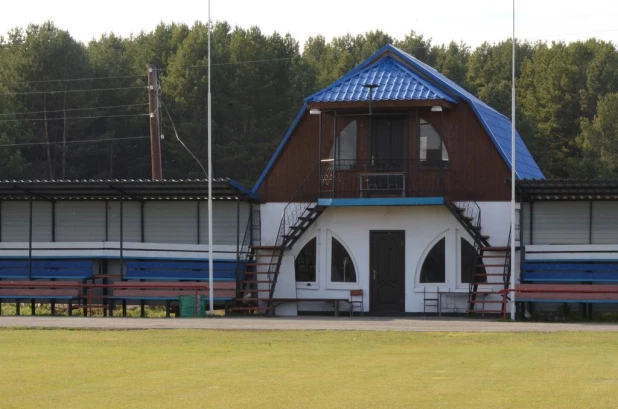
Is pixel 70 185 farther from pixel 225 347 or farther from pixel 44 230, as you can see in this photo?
pixel 225 347

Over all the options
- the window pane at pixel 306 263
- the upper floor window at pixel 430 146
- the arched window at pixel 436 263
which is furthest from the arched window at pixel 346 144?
the arched window at pixel 436 263

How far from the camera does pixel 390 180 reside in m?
33.3

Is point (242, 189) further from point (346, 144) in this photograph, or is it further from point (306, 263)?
point (346, 144)

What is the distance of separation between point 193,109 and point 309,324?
39.6 meters

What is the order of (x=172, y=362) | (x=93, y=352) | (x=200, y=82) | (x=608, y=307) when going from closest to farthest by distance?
(x=172, y=362), (x=93, y=352), (x=608, y=307), (x=200, y=82)

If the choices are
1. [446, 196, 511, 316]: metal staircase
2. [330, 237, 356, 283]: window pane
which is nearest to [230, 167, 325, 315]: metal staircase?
[330, 237, 356, 283]: window pane

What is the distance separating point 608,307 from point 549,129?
39.6 metres

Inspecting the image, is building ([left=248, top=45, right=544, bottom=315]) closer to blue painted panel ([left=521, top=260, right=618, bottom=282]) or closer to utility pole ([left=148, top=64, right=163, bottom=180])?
blue painted panel ([left=521, top=260, right=618, bottom=282])

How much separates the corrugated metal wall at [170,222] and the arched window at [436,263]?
7051mm

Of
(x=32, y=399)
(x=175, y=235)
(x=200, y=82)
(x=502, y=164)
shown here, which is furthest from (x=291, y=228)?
(x=200, y=82)

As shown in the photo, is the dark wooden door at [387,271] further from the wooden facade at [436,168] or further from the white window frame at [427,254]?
the wooden facade at [436,168]

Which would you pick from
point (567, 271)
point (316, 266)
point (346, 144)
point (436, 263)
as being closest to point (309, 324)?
point (316, 266)

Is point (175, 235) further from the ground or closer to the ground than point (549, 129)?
closer to the ground

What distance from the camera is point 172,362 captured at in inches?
770
